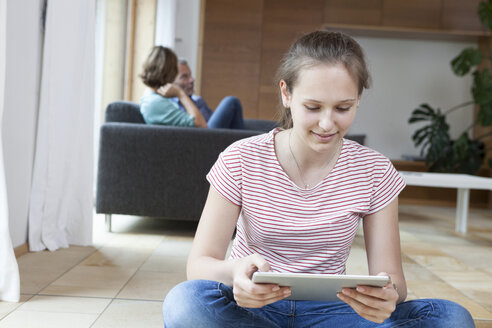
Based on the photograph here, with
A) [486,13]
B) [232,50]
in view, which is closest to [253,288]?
[486,13]

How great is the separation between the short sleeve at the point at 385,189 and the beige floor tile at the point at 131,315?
30.7 inches

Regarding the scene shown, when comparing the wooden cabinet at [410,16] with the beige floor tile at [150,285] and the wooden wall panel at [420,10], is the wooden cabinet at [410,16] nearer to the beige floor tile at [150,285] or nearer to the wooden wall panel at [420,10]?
the wooden wall panel at [420,10]

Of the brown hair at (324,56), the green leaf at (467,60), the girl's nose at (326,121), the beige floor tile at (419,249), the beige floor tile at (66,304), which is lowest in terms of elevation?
the beige floor tile at (419,249)

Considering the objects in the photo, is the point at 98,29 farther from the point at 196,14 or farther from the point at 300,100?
the point at 300,100

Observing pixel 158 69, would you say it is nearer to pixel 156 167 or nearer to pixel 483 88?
pixel 156 167

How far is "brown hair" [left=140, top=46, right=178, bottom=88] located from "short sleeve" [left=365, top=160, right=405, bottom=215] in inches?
96.5

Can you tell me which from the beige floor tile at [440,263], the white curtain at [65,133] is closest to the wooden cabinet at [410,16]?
the beige floor tile at [440,263]

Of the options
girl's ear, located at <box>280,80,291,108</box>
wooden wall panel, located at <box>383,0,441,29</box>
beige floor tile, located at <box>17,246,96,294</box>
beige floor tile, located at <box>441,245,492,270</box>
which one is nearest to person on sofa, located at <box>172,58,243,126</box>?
beige floor tile, located at <box>17,246,96,294</box>

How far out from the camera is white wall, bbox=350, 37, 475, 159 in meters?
6.79

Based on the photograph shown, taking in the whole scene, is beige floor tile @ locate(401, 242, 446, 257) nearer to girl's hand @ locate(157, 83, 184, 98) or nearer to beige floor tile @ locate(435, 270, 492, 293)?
beige floor tile @ locate(435, 270, 492, 293)

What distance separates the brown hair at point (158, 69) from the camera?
357cm

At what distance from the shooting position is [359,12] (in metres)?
6.64

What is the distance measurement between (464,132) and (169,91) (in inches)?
145

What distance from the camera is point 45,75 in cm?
265
